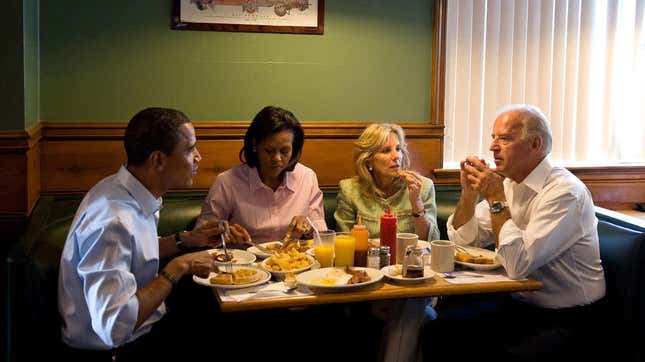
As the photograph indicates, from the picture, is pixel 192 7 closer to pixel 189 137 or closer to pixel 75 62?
pixel 75 62

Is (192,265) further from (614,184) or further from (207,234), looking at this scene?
(614,184)

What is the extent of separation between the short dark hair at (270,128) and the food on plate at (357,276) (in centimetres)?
90

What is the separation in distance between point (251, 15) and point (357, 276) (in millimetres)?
1837

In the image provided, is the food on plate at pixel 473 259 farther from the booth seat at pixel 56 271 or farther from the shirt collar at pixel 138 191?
the shirt collar at pixel 138 191

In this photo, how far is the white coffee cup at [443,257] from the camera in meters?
2.30

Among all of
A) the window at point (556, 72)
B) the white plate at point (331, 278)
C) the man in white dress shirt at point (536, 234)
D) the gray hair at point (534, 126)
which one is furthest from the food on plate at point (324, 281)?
the window at point (556, 72)

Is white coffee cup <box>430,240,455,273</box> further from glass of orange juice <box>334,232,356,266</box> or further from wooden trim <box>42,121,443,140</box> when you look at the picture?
wooden trim <box>42,121,443,140</box>

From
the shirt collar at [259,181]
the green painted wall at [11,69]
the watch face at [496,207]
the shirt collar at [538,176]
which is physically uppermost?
the green painted wall at [11,69]

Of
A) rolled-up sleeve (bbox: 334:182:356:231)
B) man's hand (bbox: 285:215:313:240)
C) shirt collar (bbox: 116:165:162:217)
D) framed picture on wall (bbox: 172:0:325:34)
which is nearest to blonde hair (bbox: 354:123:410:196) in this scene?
rolled-up sleeve (bbox: 334:182:356:231)

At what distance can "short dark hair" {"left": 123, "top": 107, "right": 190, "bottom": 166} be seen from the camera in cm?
210

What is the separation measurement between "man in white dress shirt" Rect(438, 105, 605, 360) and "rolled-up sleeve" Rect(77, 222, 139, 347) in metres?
1.23

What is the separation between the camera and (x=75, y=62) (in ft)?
10.9

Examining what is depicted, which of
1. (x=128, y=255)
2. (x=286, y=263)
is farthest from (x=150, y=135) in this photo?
(x=286, y=263)

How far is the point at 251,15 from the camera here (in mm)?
3498
